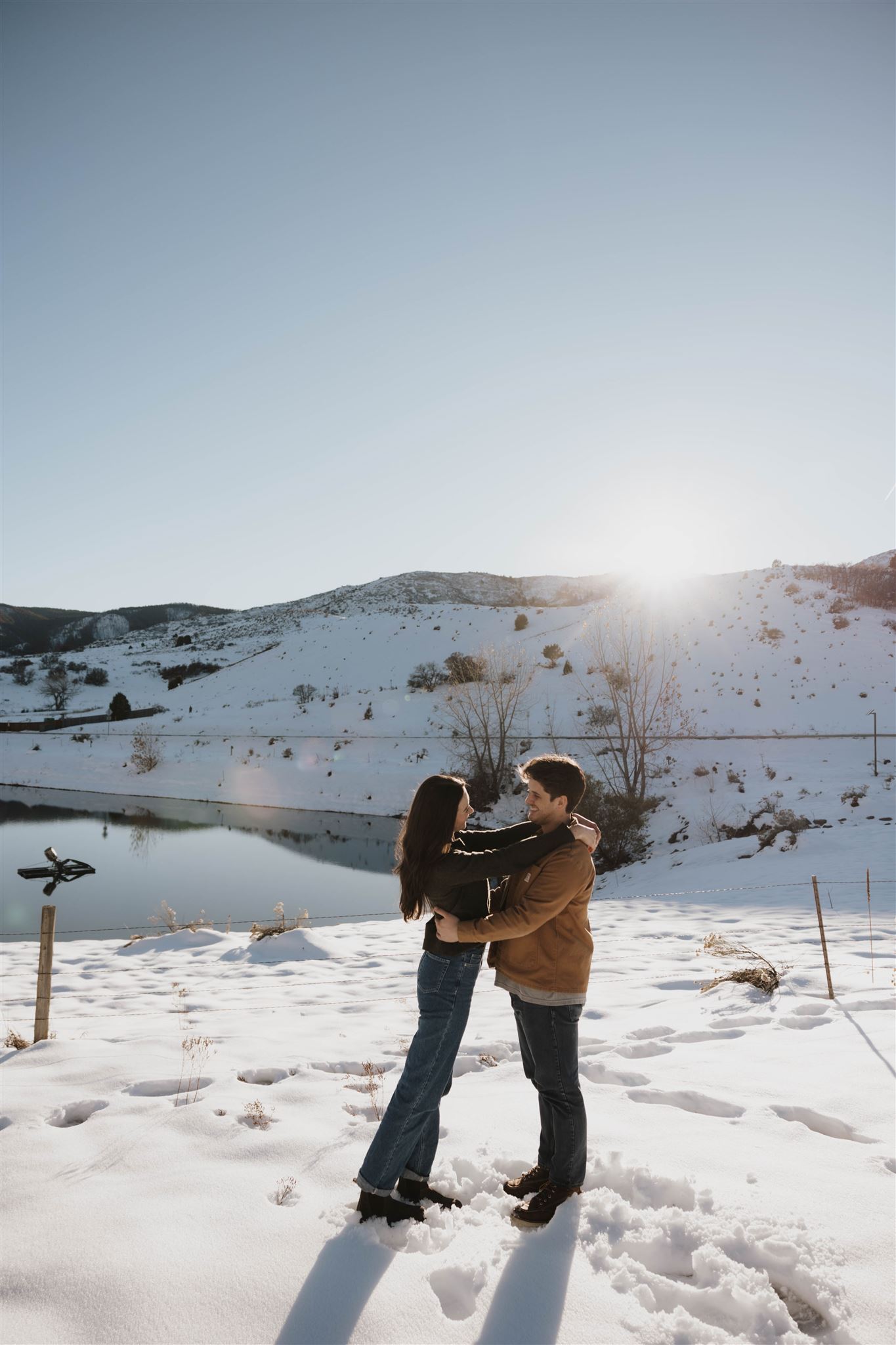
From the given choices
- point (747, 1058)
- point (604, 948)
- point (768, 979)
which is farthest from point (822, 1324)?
point (604, 948)

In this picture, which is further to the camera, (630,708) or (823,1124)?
(630,708)

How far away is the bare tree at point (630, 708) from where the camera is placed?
Answer: 22969 mm

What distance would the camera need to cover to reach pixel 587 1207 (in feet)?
10.1

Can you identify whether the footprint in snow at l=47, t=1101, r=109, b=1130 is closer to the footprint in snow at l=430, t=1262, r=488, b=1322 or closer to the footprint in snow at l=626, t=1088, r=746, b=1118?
the footprint in snow at l=430, t=1262, r=488, b=1322

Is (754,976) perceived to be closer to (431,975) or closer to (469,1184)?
(469,1184)

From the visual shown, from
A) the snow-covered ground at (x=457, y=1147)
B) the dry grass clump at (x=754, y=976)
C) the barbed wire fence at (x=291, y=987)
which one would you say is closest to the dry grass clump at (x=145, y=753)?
the snow-covered ground at (x=457, y=1147)

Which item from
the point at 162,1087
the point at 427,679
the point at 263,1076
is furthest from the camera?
the point at 427,679

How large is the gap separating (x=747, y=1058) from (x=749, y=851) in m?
12.9

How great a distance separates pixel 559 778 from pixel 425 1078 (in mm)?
1448

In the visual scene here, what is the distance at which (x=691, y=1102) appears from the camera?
4.21 m

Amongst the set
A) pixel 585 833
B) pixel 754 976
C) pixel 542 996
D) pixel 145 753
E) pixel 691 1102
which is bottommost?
pixel 145 753

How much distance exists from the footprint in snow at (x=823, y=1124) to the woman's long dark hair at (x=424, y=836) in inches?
105

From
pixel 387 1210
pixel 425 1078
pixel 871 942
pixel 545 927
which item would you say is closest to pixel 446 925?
pixel 545 927

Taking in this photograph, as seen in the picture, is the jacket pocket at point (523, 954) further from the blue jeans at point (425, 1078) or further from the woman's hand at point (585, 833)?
the woman's hand at point (585, 833)
